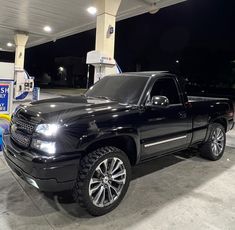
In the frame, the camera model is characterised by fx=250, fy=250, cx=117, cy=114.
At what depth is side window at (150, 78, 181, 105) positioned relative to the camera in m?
3.97

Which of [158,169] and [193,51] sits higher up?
[193,51]

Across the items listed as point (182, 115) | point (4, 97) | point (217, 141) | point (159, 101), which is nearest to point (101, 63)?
point (4, 97)

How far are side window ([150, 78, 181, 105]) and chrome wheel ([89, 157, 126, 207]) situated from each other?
1385 mm

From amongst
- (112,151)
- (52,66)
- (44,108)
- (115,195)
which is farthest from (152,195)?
(52,66)

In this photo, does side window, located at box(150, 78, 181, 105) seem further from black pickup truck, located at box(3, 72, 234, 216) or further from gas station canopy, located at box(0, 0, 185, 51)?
gas station canopy, located at box(0, 0, 185, 51)

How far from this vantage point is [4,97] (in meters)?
6.21

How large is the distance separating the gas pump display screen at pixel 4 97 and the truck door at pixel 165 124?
160 inches

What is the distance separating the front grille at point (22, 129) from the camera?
113 inches

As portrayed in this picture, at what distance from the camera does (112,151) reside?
3.04 meters

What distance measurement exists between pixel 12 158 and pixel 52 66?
4557cm

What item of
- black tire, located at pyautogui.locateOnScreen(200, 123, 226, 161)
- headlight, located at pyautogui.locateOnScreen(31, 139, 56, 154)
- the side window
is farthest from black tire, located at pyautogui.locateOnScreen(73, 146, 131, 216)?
black tire, located at pyautogui.locateOnScreen(200, 123, 226, 161)

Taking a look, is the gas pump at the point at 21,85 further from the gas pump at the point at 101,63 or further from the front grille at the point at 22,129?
the front grille at the point at 22,129

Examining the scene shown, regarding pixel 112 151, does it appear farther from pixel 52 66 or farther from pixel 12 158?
pixel 52 66

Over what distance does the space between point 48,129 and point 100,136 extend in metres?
0.59
